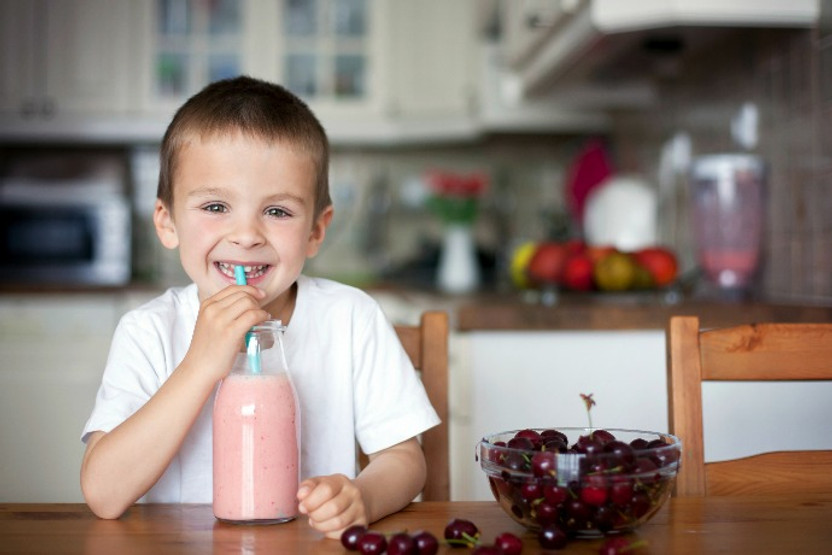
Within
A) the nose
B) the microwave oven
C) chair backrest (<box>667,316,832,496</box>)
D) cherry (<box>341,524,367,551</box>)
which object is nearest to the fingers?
the nose

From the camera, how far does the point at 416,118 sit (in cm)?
359

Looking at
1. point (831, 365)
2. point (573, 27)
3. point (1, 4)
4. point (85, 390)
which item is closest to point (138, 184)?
point (1, 4)

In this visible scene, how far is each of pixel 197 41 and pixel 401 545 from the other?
3214mm

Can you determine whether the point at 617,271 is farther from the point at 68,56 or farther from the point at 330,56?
the point at 68,56

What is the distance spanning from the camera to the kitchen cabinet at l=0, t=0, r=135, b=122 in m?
3.54

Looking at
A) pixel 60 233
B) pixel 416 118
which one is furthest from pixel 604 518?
pixel 60 233

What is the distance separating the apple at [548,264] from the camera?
2.29m

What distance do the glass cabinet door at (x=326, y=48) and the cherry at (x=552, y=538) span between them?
3065 mm

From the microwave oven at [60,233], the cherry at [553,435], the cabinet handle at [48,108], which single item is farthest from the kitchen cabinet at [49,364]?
the cherry at [553,435]

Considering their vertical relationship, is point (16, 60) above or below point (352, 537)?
above

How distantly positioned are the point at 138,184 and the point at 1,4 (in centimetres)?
77

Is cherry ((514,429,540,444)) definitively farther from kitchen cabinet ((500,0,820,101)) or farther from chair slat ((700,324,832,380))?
kitchen cabinet ((500,0,820,101))

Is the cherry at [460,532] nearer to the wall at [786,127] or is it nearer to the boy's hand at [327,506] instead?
the boy's hand at [327,506]

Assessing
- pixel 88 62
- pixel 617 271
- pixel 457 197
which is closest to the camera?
pixel 617 271
